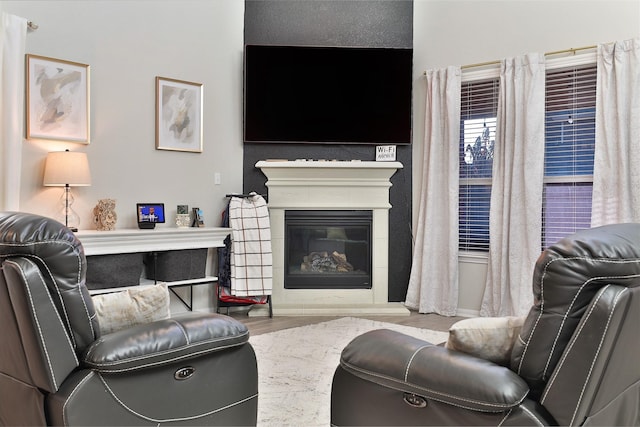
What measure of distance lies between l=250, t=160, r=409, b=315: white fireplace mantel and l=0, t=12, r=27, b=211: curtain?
6.82ft

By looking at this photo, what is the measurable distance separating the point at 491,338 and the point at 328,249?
379cm

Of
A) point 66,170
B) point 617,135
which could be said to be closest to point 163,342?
point 66,170

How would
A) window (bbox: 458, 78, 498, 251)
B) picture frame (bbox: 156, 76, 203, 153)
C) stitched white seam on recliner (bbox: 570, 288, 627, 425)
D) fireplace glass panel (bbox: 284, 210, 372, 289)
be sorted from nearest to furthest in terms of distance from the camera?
stitched white seam on recliner (bbox: 570, 288, 627, 425), picture frame (bbox: 156, 76, 203, 153), window (bbox: 458, 78, 498, 251), fireplace glass panel (bbox: 284, 210, 372, 289)

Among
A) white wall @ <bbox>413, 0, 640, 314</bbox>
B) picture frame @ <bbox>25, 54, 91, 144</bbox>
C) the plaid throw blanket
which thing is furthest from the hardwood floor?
picture frame @ <bbox>25, 54, 91, 144</bbox>

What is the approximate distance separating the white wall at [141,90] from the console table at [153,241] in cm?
39

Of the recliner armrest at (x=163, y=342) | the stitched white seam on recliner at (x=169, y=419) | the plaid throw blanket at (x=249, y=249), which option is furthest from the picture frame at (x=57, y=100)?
the stitched white seam on recliner at (x=169, y=419)

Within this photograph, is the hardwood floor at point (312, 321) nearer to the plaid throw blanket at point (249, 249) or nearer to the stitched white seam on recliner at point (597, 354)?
the plaid throw blanket at point (249, 249)

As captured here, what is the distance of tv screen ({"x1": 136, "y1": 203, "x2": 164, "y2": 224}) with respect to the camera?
181 inches

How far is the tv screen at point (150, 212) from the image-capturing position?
4.60m

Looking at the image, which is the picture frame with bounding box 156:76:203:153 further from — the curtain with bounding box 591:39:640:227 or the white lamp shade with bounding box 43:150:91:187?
the curtain with bounding box 591:39:640:227

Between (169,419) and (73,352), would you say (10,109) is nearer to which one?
(73,352)

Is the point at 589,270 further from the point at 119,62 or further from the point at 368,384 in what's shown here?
the point at 119,62

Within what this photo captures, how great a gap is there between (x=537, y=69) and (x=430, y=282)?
2043 millimetres

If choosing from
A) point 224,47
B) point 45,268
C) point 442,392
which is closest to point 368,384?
point 442,392
